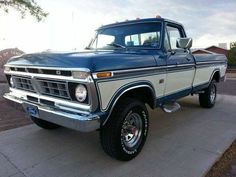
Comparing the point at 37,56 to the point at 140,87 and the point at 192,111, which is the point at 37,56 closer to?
the point at 140,87

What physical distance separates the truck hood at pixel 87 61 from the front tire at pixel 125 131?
0.55 meters

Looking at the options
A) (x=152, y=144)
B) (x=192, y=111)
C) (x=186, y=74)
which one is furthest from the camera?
(x=192, y=111)

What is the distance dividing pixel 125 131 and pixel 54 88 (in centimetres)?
117

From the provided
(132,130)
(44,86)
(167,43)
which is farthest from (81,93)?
(167,43)

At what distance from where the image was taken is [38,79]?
10.9 ft

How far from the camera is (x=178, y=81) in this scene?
4.68m

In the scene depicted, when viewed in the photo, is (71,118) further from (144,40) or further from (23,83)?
(144,40)

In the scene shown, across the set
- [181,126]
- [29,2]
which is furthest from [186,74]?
[29,2]

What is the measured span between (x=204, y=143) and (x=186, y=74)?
1.48 m

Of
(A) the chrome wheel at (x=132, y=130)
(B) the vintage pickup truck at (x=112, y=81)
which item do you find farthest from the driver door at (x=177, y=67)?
(A) the chrome wheel at (x=132, y=130)

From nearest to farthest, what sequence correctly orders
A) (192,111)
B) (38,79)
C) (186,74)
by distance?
(38,79) < (186,74) < (192,111)

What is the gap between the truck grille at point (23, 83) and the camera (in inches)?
142

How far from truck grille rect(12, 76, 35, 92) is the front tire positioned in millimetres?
1292

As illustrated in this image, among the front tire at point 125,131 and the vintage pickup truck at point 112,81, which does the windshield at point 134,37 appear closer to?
the vintage pickup truck at point 112,81
